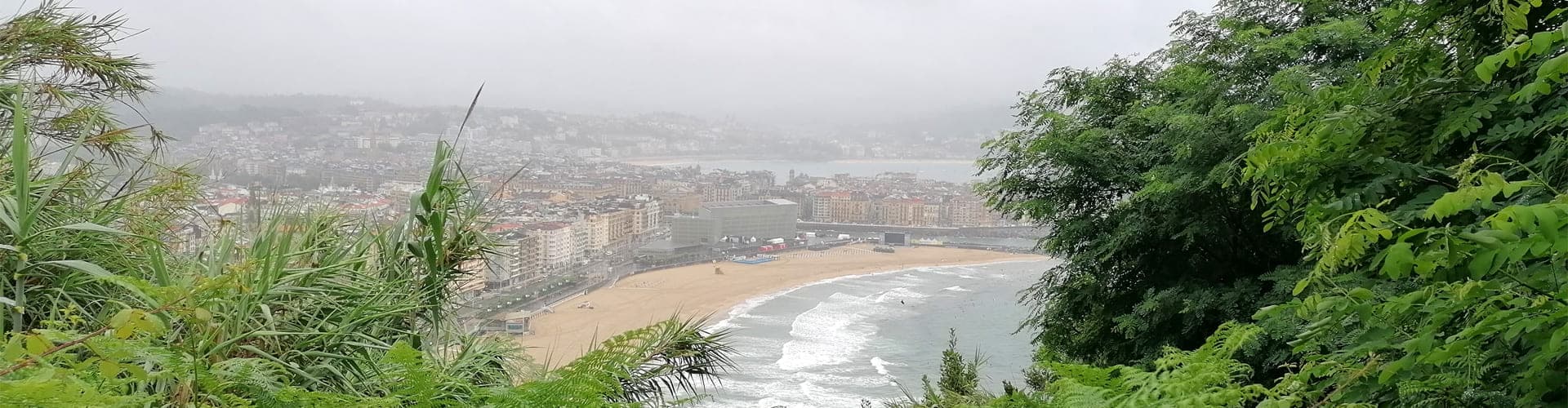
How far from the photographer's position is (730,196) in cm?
880

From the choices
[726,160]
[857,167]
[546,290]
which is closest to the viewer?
[546,290]

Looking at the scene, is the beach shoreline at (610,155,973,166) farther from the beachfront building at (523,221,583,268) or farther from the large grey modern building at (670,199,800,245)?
the beachfront building at (523,221,583,268)

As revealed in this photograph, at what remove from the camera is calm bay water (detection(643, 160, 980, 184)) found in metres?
11.1

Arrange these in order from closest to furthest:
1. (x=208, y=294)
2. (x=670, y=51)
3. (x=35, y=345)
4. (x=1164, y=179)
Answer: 1. (x=35, y=345)
2. (x=208, y=294)
3. (x=1164, y=179)
4. (x=670, y=51)

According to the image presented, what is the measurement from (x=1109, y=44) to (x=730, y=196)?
9.64 m

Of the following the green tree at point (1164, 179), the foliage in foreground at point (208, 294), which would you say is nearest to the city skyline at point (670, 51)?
the foliage in foreground at point (208, 294)

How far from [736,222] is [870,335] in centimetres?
171

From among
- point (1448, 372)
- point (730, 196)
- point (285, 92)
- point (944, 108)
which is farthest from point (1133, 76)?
point (944, 108)

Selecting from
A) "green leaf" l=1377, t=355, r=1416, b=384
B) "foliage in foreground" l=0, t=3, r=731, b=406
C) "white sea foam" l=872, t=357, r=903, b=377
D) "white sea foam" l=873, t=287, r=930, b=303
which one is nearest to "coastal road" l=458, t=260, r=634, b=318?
"foliage in foreground" l=0, t=3, r=731, b=406

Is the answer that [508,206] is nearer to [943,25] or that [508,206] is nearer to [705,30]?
[705,30]

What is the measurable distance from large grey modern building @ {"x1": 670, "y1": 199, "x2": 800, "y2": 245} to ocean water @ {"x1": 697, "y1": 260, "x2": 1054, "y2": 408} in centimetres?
67

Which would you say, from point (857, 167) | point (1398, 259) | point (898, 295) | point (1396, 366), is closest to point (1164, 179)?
point (1396, 366)

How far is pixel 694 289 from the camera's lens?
7.52m

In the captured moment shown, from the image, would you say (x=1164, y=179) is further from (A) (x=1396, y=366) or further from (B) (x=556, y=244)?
(A) (x=1396, y=366)
